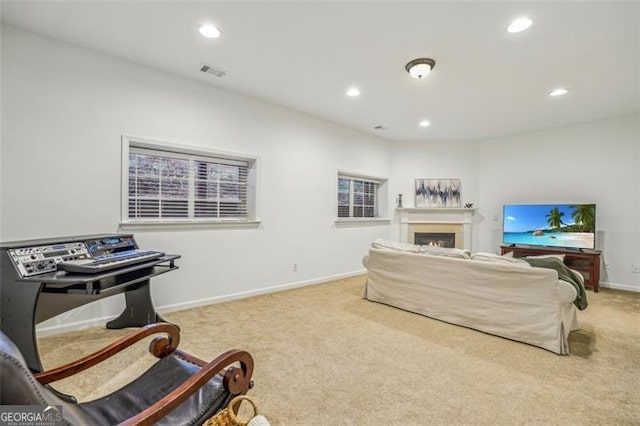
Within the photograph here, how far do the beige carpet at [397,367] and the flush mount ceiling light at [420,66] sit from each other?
257 centimetres

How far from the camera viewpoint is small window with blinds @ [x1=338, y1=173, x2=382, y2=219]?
548 cm

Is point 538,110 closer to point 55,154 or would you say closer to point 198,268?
point 198,268

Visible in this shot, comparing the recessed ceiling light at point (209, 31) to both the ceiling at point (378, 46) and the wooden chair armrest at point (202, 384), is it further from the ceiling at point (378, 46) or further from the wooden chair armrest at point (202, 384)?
the wooden chair armrest at point (202, 384)

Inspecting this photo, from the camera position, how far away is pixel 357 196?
19.0ft

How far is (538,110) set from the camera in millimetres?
4277

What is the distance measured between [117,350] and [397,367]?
1794 millimetres

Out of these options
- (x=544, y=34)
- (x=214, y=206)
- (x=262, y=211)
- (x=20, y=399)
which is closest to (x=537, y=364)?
(x=544, y=34)

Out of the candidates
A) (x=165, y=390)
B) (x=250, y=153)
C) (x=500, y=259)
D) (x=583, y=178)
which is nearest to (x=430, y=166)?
(x=583, y=178)

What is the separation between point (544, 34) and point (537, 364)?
8.80 feet

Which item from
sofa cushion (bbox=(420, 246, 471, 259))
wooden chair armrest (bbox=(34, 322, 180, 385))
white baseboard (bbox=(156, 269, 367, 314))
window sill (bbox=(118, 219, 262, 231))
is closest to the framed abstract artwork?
white baseboard (bbox=(156, 269, 367, 314))

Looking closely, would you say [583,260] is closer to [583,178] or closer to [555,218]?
[555,218]

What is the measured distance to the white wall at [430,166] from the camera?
608 centimetres

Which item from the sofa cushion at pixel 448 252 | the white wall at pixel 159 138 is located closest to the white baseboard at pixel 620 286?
the sofa cushion at pixel 448 252

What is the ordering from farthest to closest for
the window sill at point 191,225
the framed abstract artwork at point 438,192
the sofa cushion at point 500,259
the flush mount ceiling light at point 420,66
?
1. the framed abstract artwork at point 438,192
2. the window sill at point 191,225
3. the flush mount ceiling light at point 420,66
4. the sofa cushion at point 500,259
